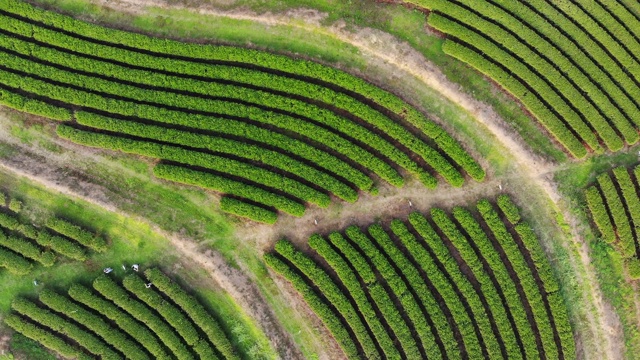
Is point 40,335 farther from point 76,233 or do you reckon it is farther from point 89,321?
point 76,233

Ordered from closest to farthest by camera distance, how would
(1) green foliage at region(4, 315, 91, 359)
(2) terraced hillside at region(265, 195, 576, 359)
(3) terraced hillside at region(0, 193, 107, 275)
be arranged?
(3) terraced hillside at region(0, 193, 107, 275)
(2) terraced hillside at region(265, 195, 576, 359)
(1) green foliage at region(4, 315, 91, 359)

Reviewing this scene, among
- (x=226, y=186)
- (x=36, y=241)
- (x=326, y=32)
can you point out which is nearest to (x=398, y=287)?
(x=226, y=186)

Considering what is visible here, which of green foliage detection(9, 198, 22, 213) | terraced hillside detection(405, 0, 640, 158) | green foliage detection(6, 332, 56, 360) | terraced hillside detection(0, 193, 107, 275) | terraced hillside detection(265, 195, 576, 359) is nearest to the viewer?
green foliage detection(9, 198, 22, 213)

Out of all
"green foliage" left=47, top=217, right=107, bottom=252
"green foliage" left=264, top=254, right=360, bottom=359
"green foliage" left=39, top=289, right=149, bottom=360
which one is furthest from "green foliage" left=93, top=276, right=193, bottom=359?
"green foliage" left=264, top=254, right=360, bottom=359

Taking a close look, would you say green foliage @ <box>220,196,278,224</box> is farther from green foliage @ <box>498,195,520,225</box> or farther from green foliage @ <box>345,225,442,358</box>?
green foliage @ <box>498,195,520,225</box>

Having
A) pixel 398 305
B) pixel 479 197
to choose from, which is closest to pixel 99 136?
pixel 398 305
